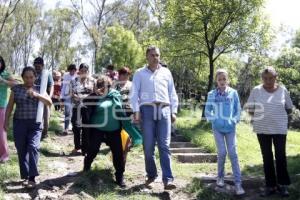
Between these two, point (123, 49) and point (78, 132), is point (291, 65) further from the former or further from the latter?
point (78, 132)

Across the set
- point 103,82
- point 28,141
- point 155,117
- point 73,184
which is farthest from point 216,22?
point 28,141

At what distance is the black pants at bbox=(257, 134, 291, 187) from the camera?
673 cm

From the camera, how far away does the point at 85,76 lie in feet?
29.3

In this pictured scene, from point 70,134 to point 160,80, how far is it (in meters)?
5.74

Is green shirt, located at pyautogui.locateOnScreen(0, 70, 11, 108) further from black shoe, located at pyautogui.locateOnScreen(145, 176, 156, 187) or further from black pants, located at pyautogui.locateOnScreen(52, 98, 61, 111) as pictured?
black pants, located at pyautogui.locateOnScreen(52, 98, 61, 111)

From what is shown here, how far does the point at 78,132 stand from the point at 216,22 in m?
6.88

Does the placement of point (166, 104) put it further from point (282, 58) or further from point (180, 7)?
point (282, 58)

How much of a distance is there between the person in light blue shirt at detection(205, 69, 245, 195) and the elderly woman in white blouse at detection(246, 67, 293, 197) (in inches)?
12.9

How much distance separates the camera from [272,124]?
264 inches

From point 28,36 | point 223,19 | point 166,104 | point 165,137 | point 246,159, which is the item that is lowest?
point 246,159

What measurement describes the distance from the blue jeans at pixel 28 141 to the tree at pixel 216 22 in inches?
344

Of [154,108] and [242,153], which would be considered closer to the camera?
[154,108]

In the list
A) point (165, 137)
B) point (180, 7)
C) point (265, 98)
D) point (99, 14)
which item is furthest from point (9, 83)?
point (99, 14)

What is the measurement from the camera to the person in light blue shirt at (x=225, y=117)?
682 centimetres
